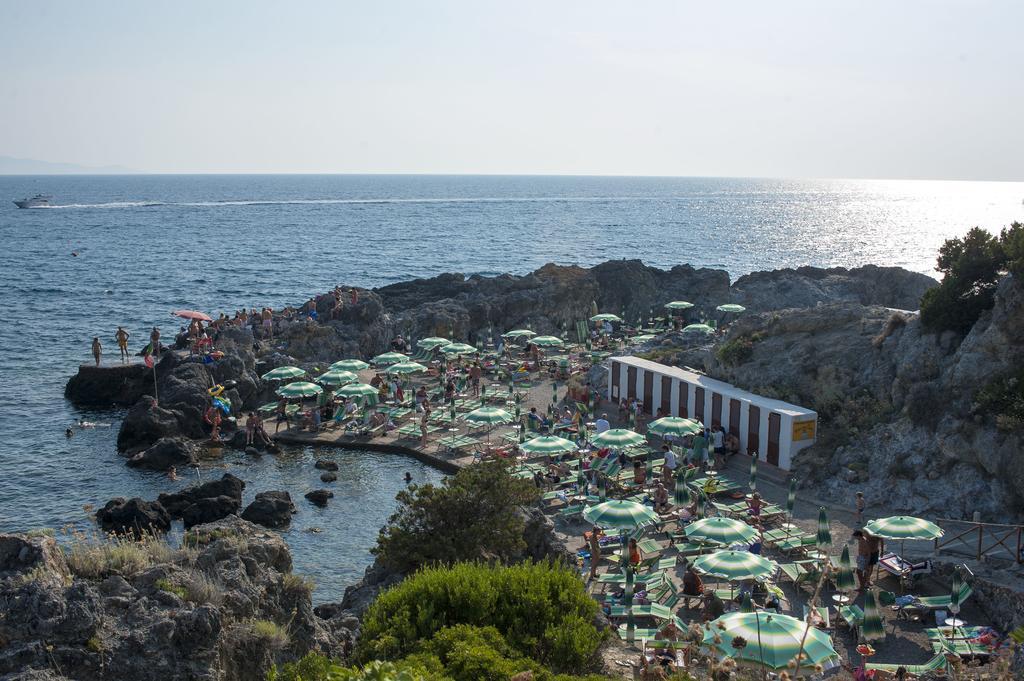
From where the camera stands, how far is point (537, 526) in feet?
57.5

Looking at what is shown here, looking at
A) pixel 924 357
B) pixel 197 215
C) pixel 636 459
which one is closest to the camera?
pixel 924 357

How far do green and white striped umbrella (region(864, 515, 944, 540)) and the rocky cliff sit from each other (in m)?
10.6

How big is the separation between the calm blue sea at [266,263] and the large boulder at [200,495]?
1.39 meters

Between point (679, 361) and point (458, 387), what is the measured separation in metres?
8.98

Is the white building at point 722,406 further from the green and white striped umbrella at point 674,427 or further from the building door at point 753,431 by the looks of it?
the green and white striped umbrella at point 674,427

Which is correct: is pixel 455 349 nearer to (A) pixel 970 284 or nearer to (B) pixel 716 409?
(B) pixel 716 409

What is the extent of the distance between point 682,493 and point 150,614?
13.5 meters

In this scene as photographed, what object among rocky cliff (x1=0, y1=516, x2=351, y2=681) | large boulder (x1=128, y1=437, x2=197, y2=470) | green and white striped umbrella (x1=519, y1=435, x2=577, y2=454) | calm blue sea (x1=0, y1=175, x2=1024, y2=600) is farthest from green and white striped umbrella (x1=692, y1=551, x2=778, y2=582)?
large boulder (x1=128, y1=437, x2=197, y2=470)

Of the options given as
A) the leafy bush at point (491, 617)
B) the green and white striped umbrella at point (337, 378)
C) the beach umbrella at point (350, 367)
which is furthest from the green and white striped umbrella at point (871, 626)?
the beach umbrella at point (350, 367)

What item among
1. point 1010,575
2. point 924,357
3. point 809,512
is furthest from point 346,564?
point 924,357

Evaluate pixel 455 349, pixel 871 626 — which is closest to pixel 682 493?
pixel 871 626

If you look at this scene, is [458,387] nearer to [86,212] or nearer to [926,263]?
[926,263]

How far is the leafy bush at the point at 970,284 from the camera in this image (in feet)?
75.6

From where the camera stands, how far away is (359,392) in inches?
1200
